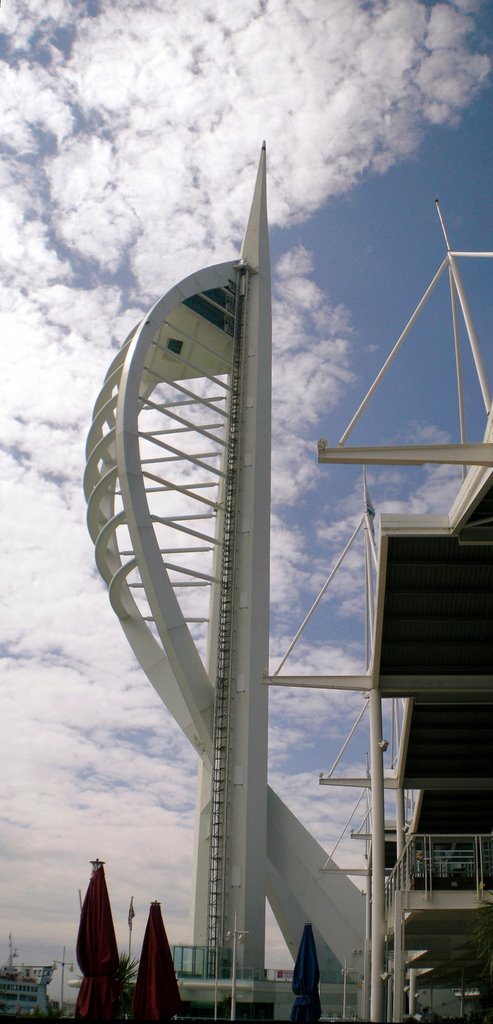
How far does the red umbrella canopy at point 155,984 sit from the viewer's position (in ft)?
52.8

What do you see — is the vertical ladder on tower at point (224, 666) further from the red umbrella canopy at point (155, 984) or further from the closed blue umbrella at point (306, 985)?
the red umbrella canopy at point (155, 984)

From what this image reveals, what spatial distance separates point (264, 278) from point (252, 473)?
423 inches

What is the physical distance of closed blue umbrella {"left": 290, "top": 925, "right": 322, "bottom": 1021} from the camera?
2123 centimetres

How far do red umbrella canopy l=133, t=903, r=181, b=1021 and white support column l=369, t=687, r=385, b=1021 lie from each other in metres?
8.11

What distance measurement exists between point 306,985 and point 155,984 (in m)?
6.60

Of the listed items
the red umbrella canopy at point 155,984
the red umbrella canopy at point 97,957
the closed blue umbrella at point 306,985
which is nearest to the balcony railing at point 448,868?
the closed blue umbrella at point 306,985

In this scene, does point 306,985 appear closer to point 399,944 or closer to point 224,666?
point 399,944

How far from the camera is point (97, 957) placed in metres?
16.2

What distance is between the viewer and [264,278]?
46594 millimetres

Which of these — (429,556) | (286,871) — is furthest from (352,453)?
(286,871)

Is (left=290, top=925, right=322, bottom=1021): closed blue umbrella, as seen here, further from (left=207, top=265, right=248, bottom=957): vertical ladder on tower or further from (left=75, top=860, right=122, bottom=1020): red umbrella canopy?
(left=207, top=265, right=248, bottom=957): vertical ladder on tower

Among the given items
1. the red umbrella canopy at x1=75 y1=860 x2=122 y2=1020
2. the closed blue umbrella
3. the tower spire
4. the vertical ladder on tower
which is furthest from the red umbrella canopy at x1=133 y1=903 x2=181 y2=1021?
the tower spire

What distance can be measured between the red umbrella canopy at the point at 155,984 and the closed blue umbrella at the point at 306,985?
5793 millimetres

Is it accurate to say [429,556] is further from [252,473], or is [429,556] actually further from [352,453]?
[252,473]
